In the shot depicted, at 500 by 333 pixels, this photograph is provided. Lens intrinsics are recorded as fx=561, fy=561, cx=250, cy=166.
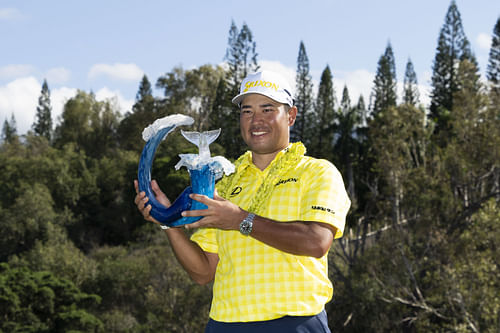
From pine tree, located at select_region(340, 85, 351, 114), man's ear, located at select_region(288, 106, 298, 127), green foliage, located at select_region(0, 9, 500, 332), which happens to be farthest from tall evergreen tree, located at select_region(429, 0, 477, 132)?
man's ear, located at select_region(288, 106, 298, 127)

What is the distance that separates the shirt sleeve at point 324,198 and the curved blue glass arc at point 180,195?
1.01 feet

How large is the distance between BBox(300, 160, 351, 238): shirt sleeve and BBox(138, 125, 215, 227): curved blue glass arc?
1.01ft

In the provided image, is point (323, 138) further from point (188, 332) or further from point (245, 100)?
point (245, 100)

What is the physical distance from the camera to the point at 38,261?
1005 inches

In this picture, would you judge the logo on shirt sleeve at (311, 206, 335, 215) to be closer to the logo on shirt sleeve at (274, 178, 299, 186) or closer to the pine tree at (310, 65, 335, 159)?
the logo on shirt sleeve at (274, 178, 299, 186)

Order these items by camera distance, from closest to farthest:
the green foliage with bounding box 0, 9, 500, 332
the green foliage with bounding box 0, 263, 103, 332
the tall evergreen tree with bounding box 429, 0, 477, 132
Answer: the green foliage with bounding box 0, 9, 500, 332, the green foliage with bounding box 0, 263, 103, 332, the tall evergreen tree with bounding box 429, 0, 477, 132

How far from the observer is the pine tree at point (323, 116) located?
104 ft

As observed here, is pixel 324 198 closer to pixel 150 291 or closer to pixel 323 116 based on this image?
pixel 150 291

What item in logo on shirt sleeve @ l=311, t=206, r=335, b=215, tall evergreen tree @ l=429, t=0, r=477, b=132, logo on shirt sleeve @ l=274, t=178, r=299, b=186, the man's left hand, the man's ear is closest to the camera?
the man's left hand

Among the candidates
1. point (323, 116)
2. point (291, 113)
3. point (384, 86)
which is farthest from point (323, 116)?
point (291, 113)

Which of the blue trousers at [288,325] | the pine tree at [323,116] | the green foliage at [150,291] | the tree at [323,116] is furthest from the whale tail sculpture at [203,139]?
the tree at [323,116]

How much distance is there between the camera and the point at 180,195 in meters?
1.64

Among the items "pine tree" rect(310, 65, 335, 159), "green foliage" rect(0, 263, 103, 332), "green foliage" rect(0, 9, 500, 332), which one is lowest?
"green foliage" rect(0, 263, 103, 332)

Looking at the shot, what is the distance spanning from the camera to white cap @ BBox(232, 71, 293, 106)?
1.84m
